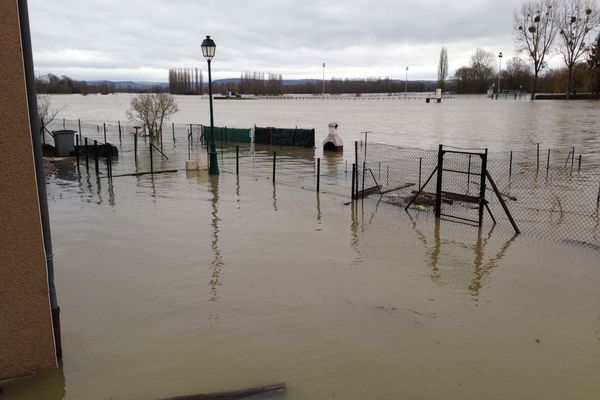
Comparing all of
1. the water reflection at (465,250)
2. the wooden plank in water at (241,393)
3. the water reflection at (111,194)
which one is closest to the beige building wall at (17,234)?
the wooden plank in water at (241,393)

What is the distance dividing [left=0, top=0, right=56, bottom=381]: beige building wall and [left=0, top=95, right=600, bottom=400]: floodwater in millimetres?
411

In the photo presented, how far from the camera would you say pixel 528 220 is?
45.0ft

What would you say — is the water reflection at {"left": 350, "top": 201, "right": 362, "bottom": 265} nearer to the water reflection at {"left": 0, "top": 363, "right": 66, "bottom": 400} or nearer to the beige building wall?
the water reflection at {"left": 0, "top": 363, "right": 66, "bottom": 400}

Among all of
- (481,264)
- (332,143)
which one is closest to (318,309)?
(481,264)

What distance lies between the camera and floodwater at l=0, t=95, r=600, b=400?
5758mm

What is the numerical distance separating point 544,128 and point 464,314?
182ft

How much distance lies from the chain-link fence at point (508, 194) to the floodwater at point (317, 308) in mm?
1050

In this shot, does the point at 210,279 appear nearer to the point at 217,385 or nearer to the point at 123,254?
the point at 123,254

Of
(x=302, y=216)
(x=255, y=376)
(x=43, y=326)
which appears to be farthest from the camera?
(x=302, y=216)

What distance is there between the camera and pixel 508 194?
1769 centimetres

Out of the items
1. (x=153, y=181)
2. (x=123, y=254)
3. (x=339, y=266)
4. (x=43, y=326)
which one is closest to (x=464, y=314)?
(x=339, y=266)

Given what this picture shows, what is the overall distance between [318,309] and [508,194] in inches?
483

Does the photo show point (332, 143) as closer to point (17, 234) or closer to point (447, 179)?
point (447, 179)

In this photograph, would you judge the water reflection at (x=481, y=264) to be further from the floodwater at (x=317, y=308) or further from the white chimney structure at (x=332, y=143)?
the white chimney structure at (x=332, y=143)
